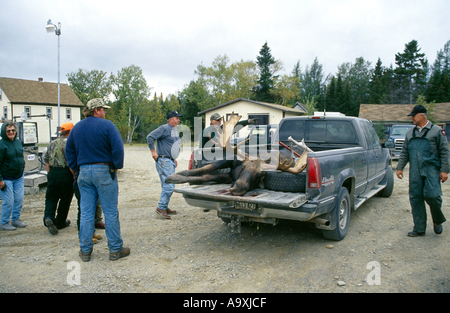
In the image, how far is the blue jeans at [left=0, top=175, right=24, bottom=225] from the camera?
5.32 meters

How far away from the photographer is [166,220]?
19.5ft

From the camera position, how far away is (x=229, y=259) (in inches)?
163

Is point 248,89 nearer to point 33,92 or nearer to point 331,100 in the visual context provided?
point 331,100

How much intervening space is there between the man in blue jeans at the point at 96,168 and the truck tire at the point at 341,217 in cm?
304

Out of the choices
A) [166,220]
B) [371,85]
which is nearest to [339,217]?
[166,220]

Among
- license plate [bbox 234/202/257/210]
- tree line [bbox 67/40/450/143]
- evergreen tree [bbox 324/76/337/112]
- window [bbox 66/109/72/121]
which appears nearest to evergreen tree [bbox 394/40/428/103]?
tree line [bbox 67/40/450/143]

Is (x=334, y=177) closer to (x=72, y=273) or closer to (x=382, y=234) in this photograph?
(x=382, y=234)

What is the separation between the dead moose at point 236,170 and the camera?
4203 millimetres

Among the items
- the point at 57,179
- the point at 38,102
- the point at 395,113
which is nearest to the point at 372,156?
the point at 57,179

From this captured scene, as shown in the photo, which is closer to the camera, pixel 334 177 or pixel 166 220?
pixel 334 177

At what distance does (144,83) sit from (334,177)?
44.6 meters

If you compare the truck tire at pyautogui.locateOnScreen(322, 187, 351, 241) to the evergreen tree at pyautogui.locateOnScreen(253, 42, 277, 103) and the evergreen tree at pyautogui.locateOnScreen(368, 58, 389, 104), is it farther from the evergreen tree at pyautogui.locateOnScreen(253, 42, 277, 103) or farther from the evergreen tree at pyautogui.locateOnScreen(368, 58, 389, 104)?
the evergreen tree at pyautogui.locateOnScreen(368, 58, 389, 104)

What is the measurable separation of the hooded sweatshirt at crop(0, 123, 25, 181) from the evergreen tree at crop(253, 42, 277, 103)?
4910 centimetres

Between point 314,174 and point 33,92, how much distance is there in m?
47.4
